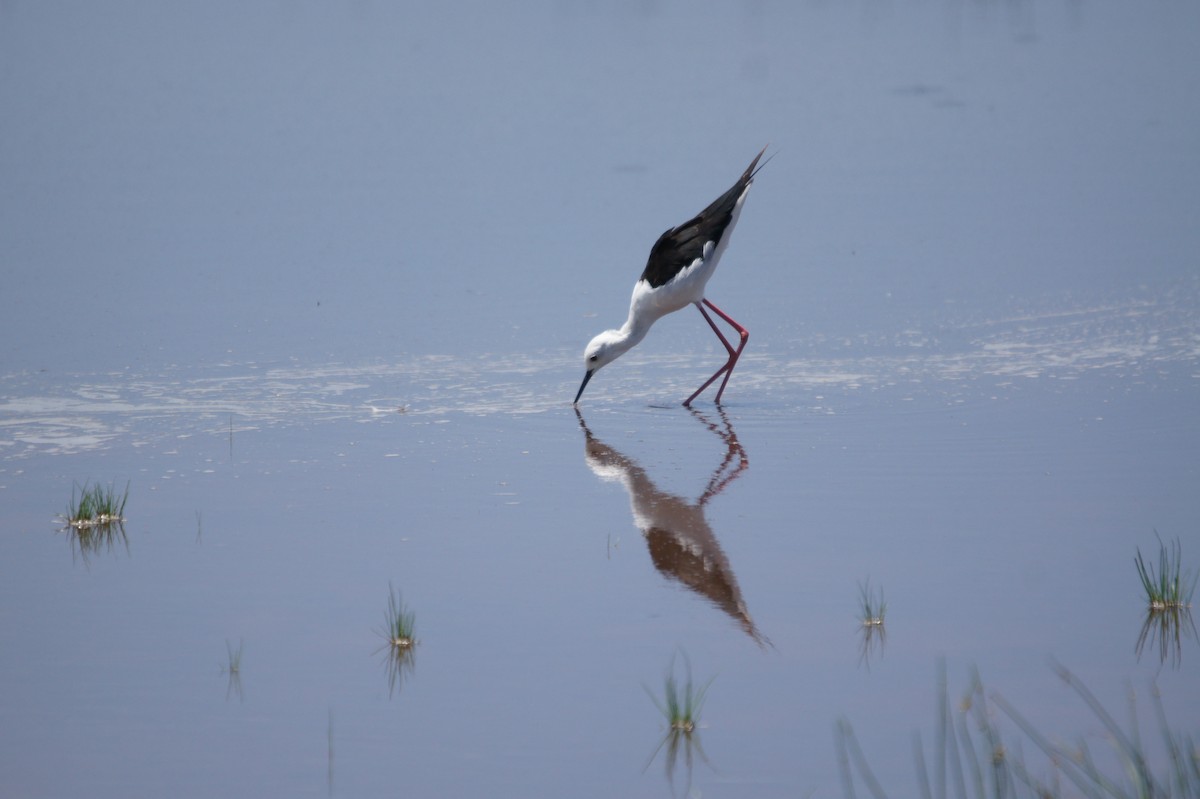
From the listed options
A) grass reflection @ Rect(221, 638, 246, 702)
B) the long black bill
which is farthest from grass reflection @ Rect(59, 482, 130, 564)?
the long black bill

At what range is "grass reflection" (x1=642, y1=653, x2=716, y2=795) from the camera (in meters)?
4.66

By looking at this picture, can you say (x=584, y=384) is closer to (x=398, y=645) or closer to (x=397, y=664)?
(x=398, y=645)

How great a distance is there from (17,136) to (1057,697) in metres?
17.5

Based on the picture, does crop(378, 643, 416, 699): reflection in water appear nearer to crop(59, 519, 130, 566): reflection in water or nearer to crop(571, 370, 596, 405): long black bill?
crop(59, 519, 130, 566): reflection in water

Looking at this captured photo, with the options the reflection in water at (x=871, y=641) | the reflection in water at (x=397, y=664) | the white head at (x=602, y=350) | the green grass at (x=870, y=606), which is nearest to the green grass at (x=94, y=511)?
the reflection in water at (x=397, y=664)

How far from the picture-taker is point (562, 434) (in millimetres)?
8680

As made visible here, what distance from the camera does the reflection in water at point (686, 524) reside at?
6009 millimetres

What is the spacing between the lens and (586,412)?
922 cm

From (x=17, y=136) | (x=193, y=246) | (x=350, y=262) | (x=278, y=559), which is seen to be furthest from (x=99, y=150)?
(x=278, y=559)

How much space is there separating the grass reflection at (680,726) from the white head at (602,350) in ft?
15.1

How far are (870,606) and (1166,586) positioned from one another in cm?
103

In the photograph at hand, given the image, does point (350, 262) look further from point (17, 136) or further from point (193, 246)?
point (17, 136)

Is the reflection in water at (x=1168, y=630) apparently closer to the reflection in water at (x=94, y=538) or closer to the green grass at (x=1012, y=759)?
the green grass at (x=1012, y=759)

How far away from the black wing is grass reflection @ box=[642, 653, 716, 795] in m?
5.12
